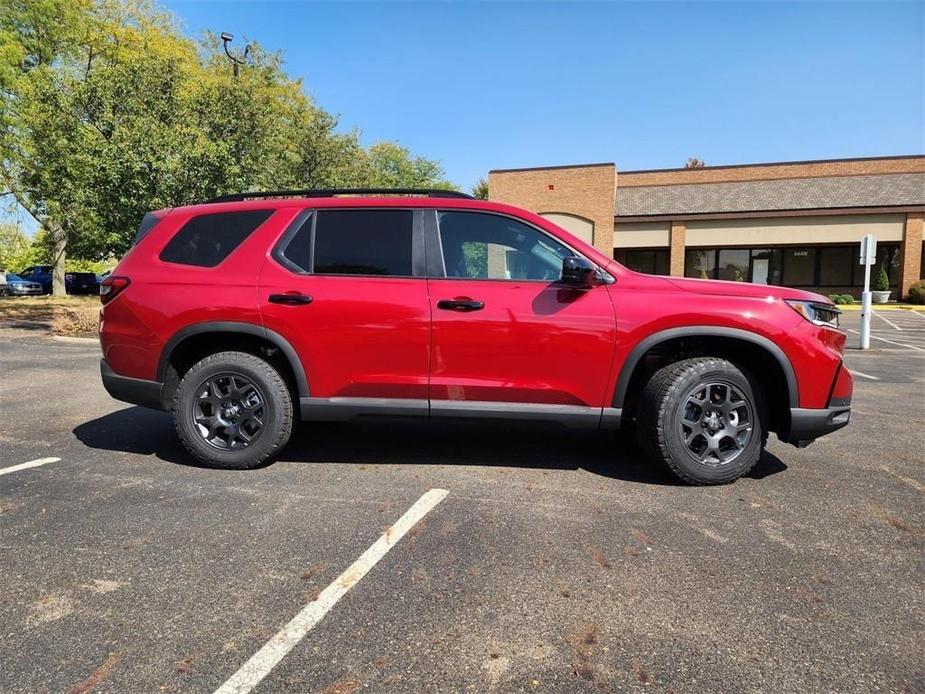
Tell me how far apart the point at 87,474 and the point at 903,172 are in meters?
39.2

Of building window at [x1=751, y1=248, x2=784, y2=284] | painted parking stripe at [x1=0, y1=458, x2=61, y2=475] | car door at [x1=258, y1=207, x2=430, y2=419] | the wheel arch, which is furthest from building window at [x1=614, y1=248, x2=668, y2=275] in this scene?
painted parking stripe at [x1=0, y1=458, x2=61, y2=475]

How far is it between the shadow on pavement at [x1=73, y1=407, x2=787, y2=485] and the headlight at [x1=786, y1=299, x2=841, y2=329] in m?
1.16

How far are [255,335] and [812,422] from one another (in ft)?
12.4

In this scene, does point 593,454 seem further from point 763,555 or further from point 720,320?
point 763,555

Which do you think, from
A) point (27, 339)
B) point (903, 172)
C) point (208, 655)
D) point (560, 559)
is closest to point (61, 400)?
point (208, 655)

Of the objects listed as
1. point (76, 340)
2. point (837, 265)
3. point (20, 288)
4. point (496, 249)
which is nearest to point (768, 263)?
point (837, 265)

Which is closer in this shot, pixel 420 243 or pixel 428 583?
pixel 428 583

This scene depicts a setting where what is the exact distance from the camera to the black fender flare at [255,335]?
4.18 meters

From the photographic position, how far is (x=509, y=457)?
472 cm

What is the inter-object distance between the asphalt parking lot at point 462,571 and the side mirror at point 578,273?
135 centimetres

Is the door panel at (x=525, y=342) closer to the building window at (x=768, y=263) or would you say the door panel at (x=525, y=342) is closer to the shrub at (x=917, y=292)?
the building window at (x=768, y=263)

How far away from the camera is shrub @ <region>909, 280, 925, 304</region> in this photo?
27.8 metres

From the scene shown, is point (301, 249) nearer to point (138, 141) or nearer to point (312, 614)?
point (312, 614)

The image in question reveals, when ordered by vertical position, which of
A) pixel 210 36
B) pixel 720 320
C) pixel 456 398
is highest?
pixel 210 36
